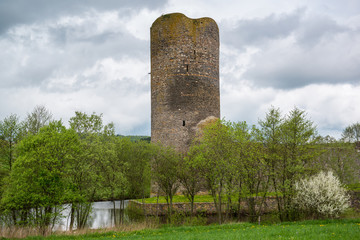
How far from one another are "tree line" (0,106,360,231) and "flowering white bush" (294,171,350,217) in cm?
58

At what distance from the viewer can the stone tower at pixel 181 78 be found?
2812cm

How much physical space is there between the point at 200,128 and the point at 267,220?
10648 mm

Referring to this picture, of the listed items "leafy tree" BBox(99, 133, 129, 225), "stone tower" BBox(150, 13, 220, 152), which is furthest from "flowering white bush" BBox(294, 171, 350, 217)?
"stone tower" BBox(150, 13, 220, 152)

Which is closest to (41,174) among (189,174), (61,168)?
(61,168)

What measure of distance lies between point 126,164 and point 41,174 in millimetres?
5748

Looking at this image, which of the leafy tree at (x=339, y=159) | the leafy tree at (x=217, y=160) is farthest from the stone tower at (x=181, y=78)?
the leafy tree at (x=339, y=159)

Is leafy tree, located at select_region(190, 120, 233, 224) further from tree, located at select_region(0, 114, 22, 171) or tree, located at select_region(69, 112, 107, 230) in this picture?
tree, located at select_region(0, 114, 22, 171)

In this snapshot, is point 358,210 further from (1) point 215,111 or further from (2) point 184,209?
(1) point 215,111

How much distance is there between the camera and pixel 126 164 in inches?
802

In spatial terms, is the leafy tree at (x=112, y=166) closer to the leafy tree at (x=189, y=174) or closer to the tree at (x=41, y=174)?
the tree at (x=41, y=174)

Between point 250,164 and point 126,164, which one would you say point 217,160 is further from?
point 126,164

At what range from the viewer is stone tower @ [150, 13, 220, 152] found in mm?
28125

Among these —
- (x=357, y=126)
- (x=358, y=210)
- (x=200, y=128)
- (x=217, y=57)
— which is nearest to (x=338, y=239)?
(x=358, y=210)

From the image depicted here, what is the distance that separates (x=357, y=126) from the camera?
2378 inches
